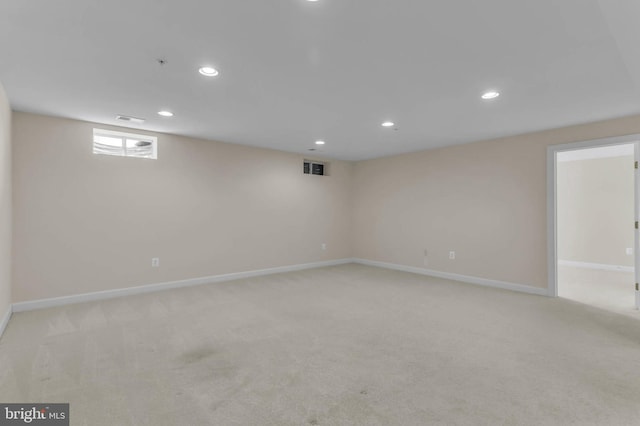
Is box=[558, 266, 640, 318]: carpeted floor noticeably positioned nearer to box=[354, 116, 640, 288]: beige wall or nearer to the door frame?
the door frame

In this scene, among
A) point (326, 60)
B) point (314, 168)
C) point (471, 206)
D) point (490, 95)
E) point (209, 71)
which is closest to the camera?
point (326, 60)

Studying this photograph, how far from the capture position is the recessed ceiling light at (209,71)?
8.46 feet

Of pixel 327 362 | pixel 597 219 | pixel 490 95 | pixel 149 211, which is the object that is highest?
pixel 490 95

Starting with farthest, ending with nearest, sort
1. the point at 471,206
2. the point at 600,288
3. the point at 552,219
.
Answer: the point at 471,206 < the point at 600,288 < the point at 552,219

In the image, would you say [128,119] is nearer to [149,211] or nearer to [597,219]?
[149,211]

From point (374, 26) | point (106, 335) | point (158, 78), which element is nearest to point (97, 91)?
point (158, 78)

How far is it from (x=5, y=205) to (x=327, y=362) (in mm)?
3722

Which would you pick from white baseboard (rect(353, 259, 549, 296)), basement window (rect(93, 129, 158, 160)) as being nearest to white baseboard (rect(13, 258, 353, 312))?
white baseboard (rect(353, 259, 549, 296))

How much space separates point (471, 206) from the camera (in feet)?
17.3

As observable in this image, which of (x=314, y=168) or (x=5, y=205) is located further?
(x=314, y=168)

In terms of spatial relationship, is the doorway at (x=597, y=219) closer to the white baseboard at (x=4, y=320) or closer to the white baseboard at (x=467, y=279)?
the white baseboard at (x=467, y=279)

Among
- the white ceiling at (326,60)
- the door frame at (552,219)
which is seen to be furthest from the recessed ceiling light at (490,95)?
the door frame at (552,219)

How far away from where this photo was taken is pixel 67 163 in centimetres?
398

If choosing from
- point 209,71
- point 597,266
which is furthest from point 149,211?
point 597,266
